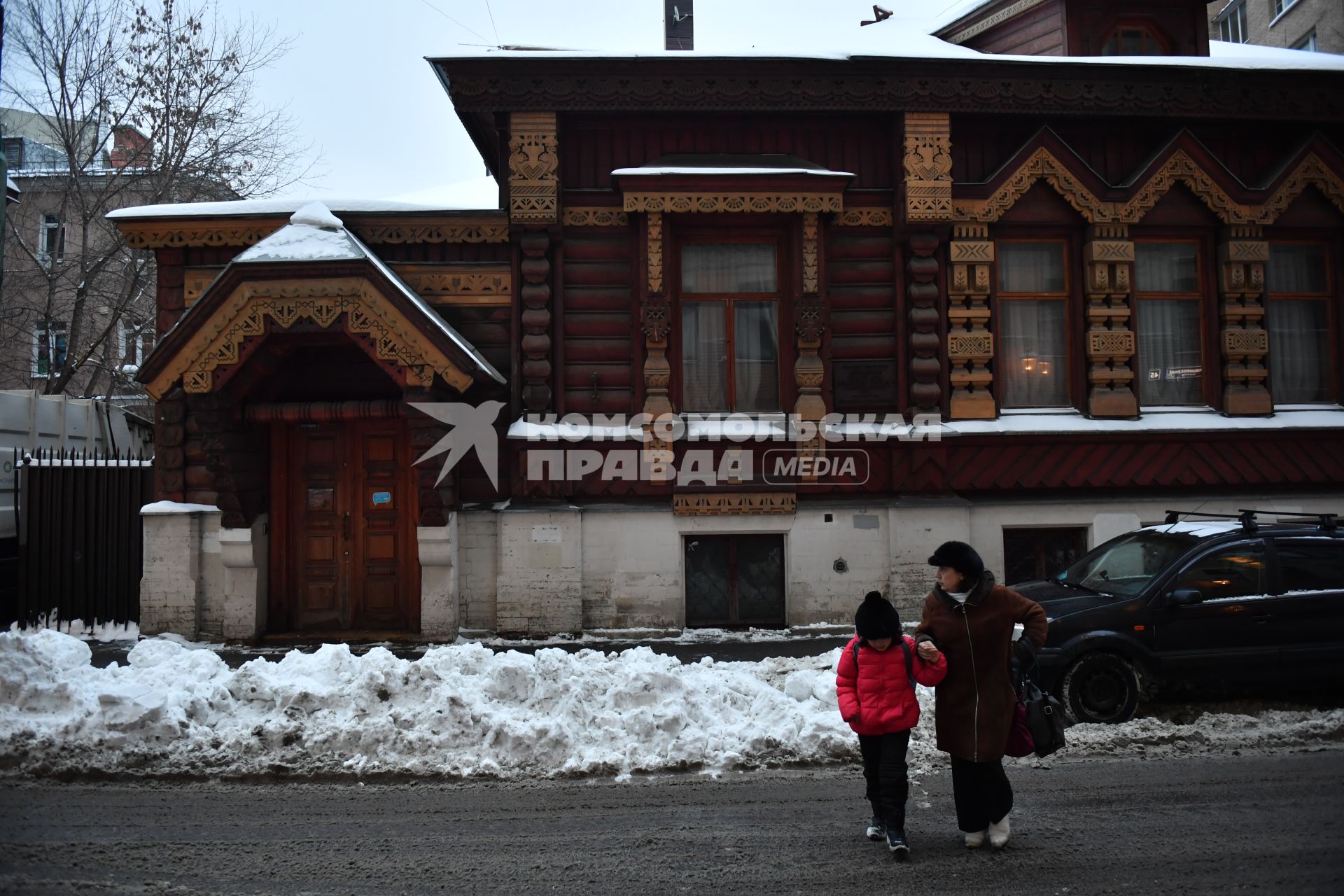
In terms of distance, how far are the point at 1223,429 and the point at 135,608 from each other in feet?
46.6

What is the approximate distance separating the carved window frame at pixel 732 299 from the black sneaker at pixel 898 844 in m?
6.89

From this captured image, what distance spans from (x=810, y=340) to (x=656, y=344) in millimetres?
1922

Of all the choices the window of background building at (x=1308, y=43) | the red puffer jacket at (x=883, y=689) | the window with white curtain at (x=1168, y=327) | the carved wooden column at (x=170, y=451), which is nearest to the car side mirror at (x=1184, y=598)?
the red puffer jacket at (x=883, y=689)

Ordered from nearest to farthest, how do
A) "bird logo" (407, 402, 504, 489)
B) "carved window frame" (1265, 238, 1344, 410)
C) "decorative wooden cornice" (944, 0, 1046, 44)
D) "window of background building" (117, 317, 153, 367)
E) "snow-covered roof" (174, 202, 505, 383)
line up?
"snow-covered roof" (174, 202, 505, 383) < "bird logo" (407, 402, 504, 489) < "carved window frame" (1265, 238, 1344, 410) < "decorative wooden cornice" (944, 0, 1046, 44) < "window of background building" (117, 317, 153, 367)

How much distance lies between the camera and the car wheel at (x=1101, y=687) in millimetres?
7059

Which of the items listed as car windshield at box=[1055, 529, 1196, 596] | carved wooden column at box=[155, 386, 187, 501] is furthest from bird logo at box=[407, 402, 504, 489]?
car windshield at box=[1055, 529, 1196, 596]

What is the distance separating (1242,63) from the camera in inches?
439

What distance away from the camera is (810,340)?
10.7 m

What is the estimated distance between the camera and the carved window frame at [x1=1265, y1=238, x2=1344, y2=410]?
11.7 metres

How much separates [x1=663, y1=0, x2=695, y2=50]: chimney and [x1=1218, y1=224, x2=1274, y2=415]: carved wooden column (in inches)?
314

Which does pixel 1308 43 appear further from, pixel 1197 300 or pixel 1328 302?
pixel 1197 300

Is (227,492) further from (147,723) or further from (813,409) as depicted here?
(813,409)

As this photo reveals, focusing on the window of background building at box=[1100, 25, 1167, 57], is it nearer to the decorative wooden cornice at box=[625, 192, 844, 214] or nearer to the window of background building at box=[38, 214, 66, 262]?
the decorative wooden cornice at box=[625, 192, 844, 214]

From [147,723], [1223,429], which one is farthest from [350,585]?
[1223,429]
